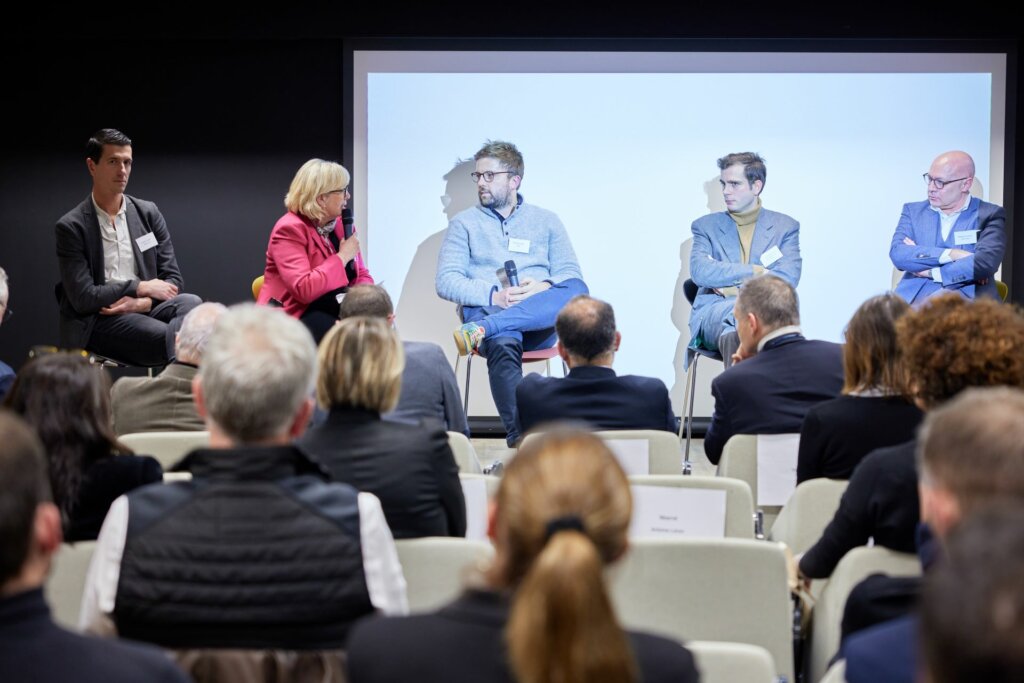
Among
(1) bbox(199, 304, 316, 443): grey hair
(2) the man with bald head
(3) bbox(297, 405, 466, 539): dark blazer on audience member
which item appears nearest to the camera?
(1) bbox(199, 304, 316, 443): grey hair

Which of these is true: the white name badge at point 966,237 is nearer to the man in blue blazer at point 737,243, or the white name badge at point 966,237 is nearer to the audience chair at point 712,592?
the man in blue blazer at point 737,243

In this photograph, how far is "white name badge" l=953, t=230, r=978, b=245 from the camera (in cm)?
630

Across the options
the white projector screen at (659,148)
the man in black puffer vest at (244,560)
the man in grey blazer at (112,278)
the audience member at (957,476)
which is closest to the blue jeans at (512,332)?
the white projector screen at (659,148)

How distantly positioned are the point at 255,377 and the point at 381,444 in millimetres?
563

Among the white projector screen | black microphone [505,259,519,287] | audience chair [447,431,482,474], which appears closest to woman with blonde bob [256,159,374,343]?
black microphone [505,259,519,287]

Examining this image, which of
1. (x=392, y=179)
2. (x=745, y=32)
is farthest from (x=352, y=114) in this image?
(x=745, y=32)

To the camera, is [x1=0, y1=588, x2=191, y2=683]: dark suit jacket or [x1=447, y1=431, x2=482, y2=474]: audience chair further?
[x1=447, y1=431, x2=482, y2=474]: audience chair

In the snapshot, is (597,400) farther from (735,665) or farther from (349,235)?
(349,235)

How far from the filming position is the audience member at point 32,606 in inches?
48.5

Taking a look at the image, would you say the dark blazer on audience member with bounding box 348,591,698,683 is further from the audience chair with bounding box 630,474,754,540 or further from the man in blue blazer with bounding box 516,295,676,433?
the man in blue blazer with bounding box 516,295,676,433

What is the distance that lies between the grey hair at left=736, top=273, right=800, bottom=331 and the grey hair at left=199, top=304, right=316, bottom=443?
213cm

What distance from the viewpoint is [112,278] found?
207 inches

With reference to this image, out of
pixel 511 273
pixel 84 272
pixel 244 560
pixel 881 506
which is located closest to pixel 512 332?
pixel 511 273

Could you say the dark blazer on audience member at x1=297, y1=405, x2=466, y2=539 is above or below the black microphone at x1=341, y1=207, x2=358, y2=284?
below
